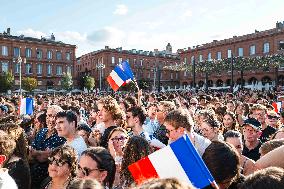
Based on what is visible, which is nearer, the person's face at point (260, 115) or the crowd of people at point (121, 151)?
the crowd of people at point (121, 151)

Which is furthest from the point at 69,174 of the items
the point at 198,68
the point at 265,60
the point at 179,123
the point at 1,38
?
the point at 1,38

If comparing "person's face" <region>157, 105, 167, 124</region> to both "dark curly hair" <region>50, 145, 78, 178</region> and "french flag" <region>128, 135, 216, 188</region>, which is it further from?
"french flag" <region>128, 135, 216, 188</region>

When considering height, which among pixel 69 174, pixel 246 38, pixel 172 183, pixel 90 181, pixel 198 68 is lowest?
pixel 69 174

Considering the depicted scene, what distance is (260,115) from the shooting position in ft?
24.4

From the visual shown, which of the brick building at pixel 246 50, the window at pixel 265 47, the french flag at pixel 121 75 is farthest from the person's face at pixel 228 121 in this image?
the window at pixel 265 47

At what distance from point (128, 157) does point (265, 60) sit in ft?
120

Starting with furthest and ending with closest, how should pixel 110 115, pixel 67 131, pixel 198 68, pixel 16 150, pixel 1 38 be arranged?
pixel 1 38, pixel 198 68, pixel 110 115, pixel 67 131, pixel 16 150

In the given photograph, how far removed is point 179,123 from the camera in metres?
4.34

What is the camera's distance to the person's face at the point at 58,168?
381 cm

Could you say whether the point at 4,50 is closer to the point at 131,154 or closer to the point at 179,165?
the point at 131,154

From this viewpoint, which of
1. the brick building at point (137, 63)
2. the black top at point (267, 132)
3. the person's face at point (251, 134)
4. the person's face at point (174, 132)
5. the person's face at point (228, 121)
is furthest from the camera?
the brick building at point (137, 63)

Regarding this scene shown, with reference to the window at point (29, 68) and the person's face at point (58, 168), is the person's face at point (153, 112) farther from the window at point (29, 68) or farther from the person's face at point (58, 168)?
the window at point (29, 68)

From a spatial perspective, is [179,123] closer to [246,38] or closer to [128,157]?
[128,157]

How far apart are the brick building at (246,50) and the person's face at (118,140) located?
47.1 m
